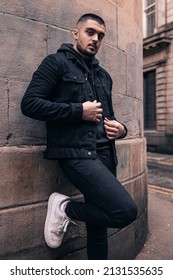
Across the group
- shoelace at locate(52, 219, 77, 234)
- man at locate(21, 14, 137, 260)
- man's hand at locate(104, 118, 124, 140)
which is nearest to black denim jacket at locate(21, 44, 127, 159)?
man at locate(21, 14, 137, 260)

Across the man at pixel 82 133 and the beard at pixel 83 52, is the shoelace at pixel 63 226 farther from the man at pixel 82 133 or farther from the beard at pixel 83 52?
the beard at pixel 83 52

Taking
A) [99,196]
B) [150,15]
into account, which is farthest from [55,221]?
[150,15]

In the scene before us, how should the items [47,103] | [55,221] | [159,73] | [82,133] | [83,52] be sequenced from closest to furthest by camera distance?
[47,103] < [82,133] < [83,52] < [55,221] < [159,73]

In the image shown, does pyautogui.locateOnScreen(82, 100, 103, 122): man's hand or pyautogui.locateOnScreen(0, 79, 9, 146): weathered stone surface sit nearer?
pyautogui.locateOnScreen(82, 100, 103, 122): man's hand

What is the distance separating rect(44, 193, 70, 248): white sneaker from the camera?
8.26 ft

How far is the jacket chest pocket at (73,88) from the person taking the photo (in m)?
2.34

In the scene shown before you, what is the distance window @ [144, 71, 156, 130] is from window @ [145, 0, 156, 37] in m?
2.58

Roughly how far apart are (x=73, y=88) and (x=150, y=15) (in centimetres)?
1849

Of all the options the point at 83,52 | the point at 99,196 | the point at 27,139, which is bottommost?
the point at 99,196

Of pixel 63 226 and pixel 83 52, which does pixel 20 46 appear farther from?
pixel 63 226

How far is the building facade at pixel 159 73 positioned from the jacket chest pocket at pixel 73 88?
14.8m

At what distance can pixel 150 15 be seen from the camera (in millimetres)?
19000

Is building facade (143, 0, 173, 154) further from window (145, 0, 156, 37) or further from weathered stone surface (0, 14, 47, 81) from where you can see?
weathered stone surface (0, 14, 47, 81)
